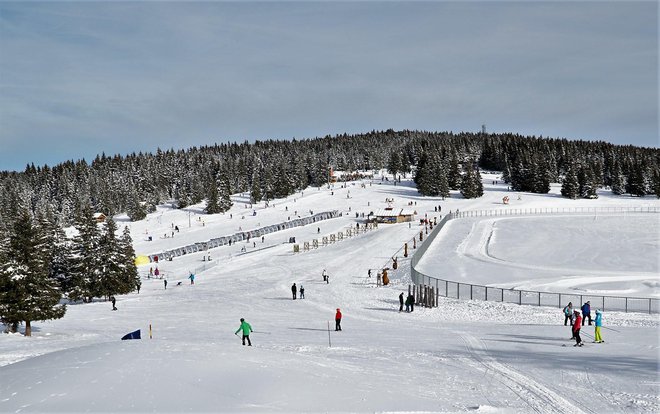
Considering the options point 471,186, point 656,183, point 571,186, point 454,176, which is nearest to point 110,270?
point 471,186

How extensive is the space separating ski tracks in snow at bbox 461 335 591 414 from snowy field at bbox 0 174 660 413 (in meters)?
0.07

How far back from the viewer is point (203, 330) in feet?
91.9

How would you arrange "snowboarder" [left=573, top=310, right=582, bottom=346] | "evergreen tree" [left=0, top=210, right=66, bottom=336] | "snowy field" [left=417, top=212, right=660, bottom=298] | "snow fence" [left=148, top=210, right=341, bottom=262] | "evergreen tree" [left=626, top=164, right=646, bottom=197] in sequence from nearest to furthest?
"snowboarder" [left=573, top=310, right=582, bottom=346]
"evergreen tree" [left=0, top=210, right=66, bottom=336]
"snowy field" [left=417, top=212, right=660, bottom=298]
"snow fence" [left=148, top=210, right=341, bottom=262]
"evergreen tree" [left=626, top=164, right=646, bottom=197]

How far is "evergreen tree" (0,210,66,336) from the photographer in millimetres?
26766

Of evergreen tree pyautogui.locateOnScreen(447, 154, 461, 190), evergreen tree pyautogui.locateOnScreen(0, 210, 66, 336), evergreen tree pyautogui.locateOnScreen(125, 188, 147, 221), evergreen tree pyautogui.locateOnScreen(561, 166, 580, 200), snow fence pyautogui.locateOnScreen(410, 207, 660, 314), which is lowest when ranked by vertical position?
snow fence pyautogui.locateOnScreen(410, 207, 660, 314)

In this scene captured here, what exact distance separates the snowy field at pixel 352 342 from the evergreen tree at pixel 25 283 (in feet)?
4.30

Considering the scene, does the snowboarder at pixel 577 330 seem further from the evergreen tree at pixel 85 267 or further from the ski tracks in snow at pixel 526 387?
the evergreen tree at pixel 85 267

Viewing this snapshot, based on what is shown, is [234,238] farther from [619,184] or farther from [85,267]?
[619,184]

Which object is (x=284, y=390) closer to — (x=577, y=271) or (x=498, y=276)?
(x=498, y=276)

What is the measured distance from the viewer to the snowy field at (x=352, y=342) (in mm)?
12289

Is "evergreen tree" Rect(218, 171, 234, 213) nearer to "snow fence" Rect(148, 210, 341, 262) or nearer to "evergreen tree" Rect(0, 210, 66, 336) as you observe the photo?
"snow fence" Rect(148, 210, 341, 262)

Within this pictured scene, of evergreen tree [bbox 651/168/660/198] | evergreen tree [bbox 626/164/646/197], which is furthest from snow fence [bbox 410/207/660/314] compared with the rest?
evergreen tree [bbox 626/164/646/197]

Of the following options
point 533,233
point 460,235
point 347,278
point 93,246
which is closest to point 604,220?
point 533,233

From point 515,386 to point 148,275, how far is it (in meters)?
47.3
